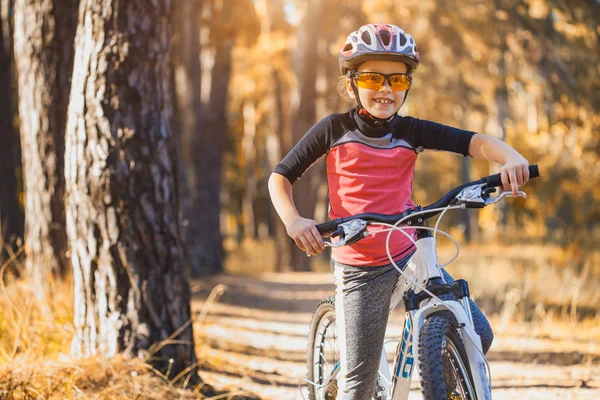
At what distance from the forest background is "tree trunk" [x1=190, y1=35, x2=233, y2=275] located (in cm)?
3

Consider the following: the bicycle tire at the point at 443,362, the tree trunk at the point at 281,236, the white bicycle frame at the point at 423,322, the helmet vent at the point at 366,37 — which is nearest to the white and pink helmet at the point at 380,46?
the helmet vent at the point at 366,37

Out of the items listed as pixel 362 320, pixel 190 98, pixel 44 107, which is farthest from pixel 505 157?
pixel 190 98

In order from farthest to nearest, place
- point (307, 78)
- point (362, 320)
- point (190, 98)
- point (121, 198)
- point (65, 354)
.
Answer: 1. point (307, 78)
2. point (190, 98)
3. point (65, 354)
4. point (121, 198)
5. point (362, 320)

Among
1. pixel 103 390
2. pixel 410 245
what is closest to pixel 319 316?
pixel 410 245

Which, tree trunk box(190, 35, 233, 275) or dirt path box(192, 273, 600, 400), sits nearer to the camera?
dirt path box(192, 273, 600, 400)

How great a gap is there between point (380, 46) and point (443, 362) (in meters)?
1.35

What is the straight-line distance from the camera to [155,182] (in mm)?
4703

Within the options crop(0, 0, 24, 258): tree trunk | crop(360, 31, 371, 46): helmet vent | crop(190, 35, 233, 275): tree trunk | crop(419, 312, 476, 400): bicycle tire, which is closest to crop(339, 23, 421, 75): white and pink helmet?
crop(360, 31, 371, 46): helmet vent

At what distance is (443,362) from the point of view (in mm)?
2777

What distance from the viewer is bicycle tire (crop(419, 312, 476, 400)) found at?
2.62m

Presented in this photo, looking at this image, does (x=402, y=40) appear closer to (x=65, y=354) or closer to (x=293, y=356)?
(x=65, y=354)

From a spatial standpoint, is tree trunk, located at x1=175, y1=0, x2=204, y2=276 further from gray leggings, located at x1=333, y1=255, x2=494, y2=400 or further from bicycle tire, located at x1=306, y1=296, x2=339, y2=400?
gray leggings, located at x1=333, y1=255, x2=494, y2=400

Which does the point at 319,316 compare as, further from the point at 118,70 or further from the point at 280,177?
the point at 118,70

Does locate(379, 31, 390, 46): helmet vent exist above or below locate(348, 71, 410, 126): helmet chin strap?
above
